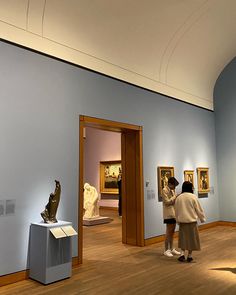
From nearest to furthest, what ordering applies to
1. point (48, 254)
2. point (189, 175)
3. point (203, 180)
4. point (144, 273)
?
point (48, 254) < point (144, 273) < point (189, 175) < point (203, 180)

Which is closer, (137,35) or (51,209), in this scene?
(51,209)

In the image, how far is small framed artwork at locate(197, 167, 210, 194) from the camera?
11805 mm

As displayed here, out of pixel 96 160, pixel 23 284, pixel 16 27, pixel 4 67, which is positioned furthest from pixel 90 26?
pixel 96 160

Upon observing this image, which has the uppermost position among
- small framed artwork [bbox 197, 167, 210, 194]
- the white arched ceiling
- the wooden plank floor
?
the white arched ceiling

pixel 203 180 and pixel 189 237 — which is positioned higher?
pixel 203 180

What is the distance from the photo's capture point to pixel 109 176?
1989cm

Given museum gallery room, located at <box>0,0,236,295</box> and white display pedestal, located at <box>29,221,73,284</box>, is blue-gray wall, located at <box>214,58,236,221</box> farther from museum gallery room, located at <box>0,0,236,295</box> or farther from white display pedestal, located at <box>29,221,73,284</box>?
white display pedestal, located at <box>29,221,73,284</box>

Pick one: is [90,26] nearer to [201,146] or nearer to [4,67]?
[4,67]

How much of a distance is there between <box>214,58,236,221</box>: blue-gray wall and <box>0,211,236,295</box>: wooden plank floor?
3.99 m

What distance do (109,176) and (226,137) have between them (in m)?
9.08

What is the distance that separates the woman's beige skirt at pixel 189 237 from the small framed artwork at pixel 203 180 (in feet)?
16.4

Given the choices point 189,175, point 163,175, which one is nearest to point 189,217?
point 163,175

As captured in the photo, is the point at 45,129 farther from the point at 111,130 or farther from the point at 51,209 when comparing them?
the point at 111,130

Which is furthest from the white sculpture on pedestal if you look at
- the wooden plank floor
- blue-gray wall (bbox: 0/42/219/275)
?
blue-gray wall (bbox: 0/42/219/275)
